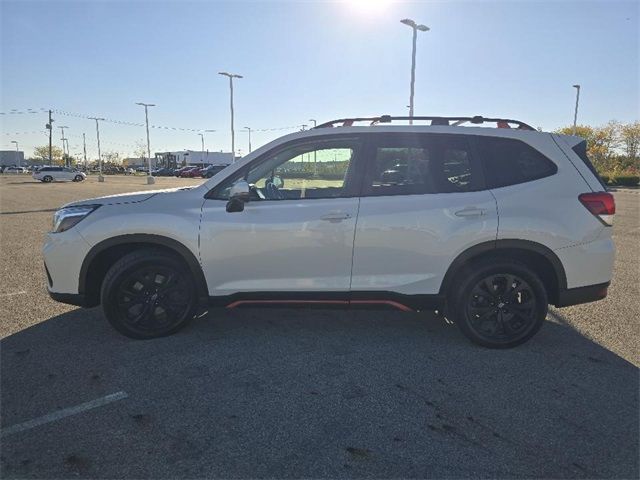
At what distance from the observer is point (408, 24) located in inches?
872

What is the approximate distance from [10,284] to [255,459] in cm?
483

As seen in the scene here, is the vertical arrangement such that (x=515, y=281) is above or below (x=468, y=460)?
above

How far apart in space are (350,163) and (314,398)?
1.95 meters

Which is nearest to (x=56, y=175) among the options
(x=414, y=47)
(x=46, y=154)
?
(x=414, y=47)

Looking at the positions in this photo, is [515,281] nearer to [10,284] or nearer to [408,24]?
[10,284]

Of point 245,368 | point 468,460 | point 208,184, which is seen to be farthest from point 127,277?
point 468,460

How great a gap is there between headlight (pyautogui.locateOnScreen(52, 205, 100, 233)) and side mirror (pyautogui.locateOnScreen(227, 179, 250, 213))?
122 cm

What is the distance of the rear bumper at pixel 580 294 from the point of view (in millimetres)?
3791

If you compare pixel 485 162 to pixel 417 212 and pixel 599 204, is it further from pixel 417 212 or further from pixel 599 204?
pixel 599 204

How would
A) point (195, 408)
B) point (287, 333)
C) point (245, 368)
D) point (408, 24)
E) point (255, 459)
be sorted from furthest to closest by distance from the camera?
point (408, 24)
point (287, 333)
point (245, 368)
point (195, 408)
point (255, 459)

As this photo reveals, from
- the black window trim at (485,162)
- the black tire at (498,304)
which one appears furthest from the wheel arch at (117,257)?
the black window trim at (485,162)

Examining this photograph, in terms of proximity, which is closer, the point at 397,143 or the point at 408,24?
the point at 397,143

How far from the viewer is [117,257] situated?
4.03 m

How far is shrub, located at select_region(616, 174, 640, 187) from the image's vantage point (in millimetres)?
43750
